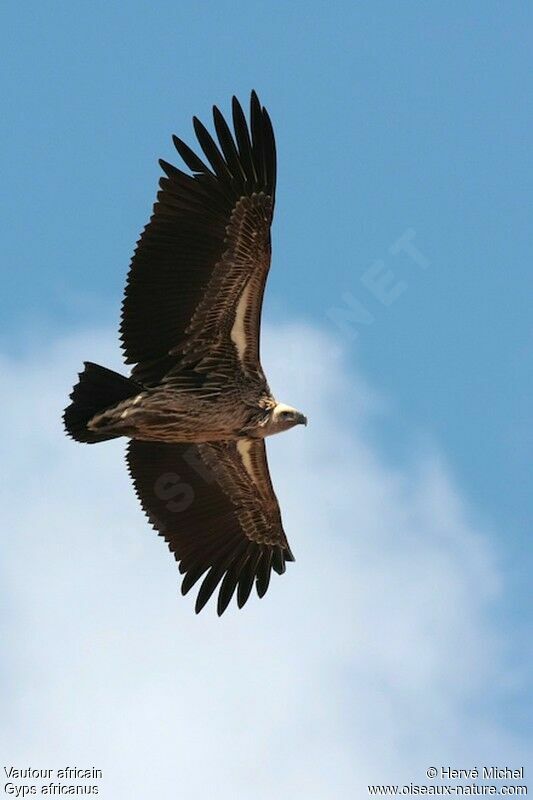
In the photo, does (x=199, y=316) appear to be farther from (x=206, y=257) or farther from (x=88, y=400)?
(x=88, y=400)

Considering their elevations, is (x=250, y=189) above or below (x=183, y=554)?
above

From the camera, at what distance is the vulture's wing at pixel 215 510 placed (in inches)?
683

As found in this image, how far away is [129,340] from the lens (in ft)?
Result: 52.3

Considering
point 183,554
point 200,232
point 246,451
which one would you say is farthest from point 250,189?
point 183,554

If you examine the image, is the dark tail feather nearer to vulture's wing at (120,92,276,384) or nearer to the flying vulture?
the flying vulture

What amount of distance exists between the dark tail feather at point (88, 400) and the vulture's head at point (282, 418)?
171 centimetres

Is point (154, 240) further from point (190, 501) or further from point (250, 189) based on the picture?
point (190, 501)

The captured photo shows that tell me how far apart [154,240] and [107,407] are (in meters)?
1.72

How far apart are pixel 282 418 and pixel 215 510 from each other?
192cm

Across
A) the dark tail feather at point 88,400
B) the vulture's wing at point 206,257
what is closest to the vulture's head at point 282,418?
the vulture's wing at point 206,257

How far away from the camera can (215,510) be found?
17.7m

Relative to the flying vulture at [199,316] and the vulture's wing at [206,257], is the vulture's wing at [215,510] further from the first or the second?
the vulture's wing at [206,257]

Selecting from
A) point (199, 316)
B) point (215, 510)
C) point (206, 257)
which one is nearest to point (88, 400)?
point (199, 316)

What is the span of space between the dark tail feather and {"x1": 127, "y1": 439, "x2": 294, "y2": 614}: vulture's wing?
1690 millimetres
